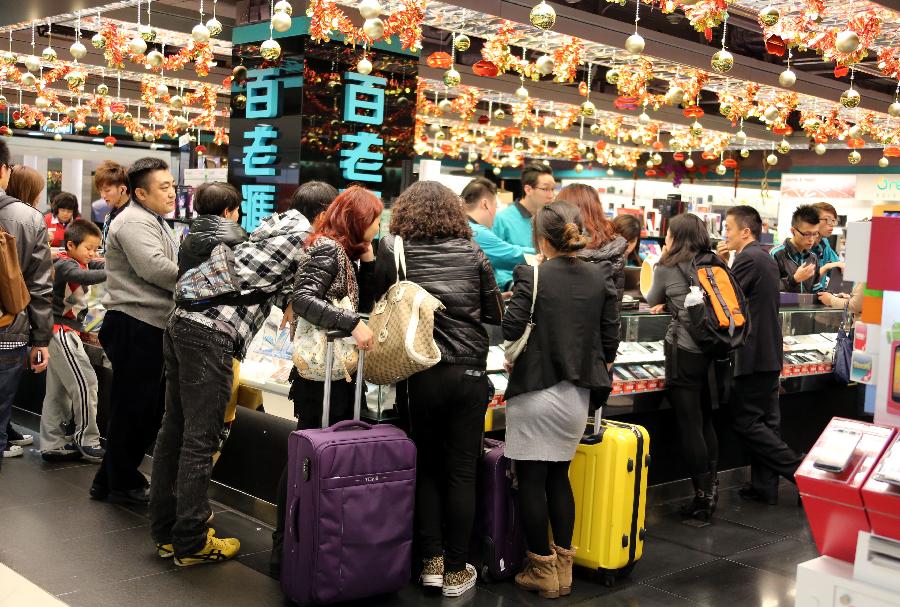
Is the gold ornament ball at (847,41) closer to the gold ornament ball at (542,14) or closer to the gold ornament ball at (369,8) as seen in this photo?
the gold ornament ball at (542,14)

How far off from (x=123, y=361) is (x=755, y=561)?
3187 mm

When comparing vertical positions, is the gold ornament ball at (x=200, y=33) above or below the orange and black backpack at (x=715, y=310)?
above

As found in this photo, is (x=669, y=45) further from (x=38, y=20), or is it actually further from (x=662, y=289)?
(x=38, y=20)

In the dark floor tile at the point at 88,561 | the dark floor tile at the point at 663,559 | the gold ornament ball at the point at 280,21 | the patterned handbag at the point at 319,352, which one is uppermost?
the gold ornament ball at the point at 280,21

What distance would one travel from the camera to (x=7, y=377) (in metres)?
3.77

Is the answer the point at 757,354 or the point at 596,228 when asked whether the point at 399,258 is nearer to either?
the point at 596,228

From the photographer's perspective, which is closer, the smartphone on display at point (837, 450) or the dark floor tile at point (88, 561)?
the smartphone on display at point (837, 450)

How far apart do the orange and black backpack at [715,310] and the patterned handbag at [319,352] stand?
2.01 m

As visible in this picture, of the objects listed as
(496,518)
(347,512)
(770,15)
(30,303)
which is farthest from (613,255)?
(30,303)

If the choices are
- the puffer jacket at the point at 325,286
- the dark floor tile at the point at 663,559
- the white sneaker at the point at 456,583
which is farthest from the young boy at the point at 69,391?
the dark floor tile at the point at 663,559

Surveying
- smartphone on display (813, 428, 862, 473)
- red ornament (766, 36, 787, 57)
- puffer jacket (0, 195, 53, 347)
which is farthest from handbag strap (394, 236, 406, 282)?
red ornament (766, 36, 787, 57)

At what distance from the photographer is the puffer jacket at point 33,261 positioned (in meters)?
3.90

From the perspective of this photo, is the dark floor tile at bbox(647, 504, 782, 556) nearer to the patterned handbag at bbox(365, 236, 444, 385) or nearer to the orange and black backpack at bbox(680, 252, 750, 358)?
the orange and black backpack at bbox(680, 252, 750, 358)

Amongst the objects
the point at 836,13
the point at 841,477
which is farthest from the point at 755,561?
the point at 836,13
